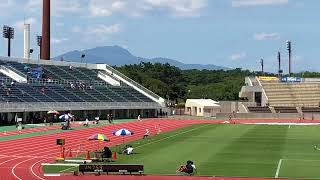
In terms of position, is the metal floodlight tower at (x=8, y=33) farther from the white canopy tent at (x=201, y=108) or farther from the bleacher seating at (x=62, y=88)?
the white canopy tent at (x=201, y=108)

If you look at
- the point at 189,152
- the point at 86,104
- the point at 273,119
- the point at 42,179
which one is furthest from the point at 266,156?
the point at 273,119

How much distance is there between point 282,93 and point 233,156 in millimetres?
88098

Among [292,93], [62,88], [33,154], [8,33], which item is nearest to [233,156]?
[33,154]

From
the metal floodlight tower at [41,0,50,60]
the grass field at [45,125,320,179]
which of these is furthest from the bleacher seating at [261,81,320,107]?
the grass field at [45,125,320,179]

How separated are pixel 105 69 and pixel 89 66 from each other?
3041 mm

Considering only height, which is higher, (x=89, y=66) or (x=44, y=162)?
(x=89, y=66)

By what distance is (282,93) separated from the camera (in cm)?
12188

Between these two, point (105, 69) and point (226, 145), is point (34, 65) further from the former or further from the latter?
point (226, 145)

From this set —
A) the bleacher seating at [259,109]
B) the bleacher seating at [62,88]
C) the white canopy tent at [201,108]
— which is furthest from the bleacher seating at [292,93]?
the bleacher seating at [62,88]

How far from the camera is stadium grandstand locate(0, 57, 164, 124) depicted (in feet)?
246

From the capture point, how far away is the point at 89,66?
10994 centimetres

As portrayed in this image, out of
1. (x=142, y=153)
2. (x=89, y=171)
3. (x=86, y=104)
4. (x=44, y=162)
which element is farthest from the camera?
(x=86, y=104)

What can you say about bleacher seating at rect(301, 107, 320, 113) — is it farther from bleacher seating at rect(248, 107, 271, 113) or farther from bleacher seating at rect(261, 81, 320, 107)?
bleacher seating at rect(261, 81, 320, 107)

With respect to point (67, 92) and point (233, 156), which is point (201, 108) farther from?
point (233, 156)
